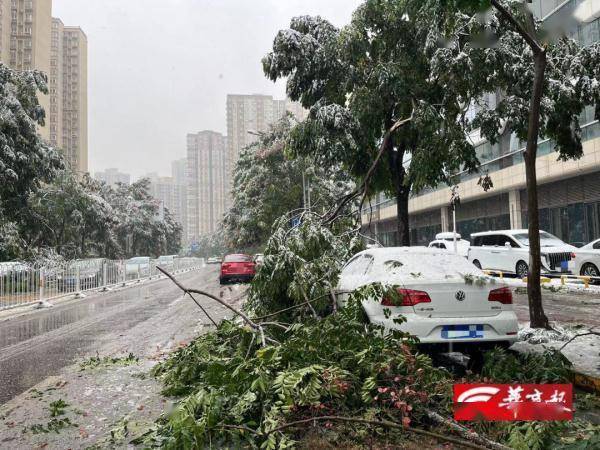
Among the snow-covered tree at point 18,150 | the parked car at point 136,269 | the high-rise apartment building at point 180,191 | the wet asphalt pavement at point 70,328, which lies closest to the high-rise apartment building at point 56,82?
the high-rise apartment building at point 180,191

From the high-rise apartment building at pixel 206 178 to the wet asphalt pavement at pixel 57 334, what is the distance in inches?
4311

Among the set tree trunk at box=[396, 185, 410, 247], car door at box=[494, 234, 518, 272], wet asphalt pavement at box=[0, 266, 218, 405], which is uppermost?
tree trunk at box=[396, 185, 410, 247]

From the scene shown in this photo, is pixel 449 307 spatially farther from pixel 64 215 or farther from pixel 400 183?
pixel 64 215

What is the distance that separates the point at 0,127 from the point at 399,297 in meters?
19.7

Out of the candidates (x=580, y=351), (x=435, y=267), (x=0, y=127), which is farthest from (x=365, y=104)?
(x=0, y=127)

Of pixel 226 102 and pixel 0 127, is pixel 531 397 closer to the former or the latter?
pixel 0 127

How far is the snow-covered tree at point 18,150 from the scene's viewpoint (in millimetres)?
19469

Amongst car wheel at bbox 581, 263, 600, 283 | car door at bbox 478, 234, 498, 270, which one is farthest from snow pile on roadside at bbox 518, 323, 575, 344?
car door at bbox 478, 234, 498, 270

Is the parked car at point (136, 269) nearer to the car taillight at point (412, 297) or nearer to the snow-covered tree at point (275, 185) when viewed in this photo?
the snow-covered tree at point (275, 185)

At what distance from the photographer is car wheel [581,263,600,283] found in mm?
15625

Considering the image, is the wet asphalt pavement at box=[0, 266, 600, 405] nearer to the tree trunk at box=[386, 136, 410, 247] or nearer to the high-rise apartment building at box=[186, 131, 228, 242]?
the tree trunk at box=[386, 136, 410, 247]

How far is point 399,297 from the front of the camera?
5535 millimetres

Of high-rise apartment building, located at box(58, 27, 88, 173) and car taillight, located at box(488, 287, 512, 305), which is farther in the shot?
high-rise apartment building, located at box(58, 27, 88, 173)

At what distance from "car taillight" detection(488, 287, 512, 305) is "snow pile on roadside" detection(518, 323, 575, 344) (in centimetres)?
169
